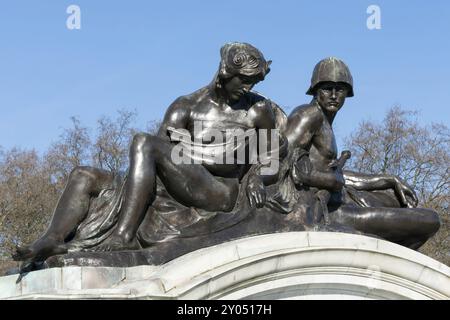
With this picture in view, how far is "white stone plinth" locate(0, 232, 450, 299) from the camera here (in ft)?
22.2

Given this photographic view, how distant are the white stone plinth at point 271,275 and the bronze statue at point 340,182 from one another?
2.27 feet

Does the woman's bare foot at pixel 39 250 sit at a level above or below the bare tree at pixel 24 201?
above

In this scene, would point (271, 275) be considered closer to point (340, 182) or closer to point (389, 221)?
point (340, 182)

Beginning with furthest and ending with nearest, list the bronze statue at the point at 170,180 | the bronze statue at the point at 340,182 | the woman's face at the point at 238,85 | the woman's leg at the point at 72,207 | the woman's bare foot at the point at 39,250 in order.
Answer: the bronze statue at the point at 340,182 < the woman's face at the point at 238,85 < the bronze statue at the point at 170,180 < the woman's leg at the point at 72,207 < the woman's bare foot at the point at 39,250

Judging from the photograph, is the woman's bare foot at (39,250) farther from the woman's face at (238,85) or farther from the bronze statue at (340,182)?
the bronze statue at (340,182)

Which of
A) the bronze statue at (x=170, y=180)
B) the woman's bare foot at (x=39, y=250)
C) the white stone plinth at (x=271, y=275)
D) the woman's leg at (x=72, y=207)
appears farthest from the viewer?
the bronze statue at (x=170, y=180)

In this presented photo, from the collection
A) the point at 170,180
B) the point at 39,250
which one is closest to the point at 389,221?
the point at 170,180

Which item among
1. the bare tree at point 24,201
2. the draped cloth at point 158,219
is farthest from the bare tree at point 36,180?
the draped cloth at point 158,219

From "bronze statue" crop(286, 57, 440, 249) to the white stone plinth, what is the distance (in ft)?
2.27

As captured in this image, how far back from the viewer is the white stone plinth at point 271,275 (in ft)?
22.2

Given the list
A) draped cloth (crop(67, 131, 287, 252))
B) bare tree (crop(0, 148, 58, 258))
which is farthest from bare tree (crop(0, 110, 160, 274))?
draped cloth (crop(67, 131, 287, 252))

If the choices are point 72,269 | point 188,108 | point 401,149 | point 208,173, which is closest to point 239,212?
point 208,173

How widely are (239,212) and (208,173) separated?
16.1 inches

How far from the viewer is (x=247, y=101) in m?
8.42
